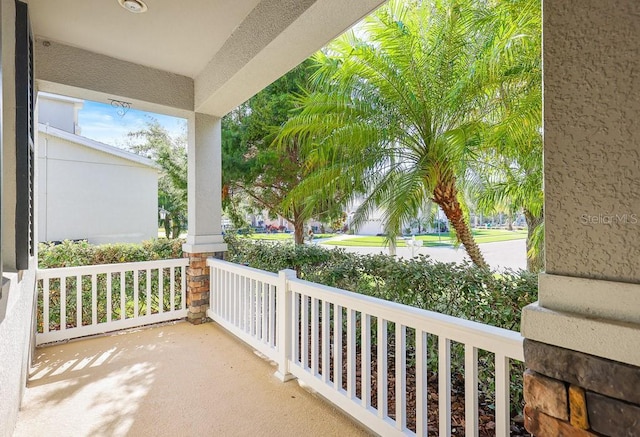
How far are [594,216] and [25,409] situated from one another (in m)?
3.54

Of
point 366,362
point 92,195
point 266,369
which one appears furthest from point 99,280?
point 92,195

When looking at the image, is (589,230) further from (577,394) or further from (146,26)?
(146,26)

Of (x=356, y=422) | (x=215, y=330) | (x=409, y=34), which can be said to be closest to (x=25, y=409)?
(x=215, y=330)

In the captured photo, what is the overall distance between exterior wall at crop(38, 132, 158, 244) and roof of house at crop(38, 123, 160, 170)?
0.11 m

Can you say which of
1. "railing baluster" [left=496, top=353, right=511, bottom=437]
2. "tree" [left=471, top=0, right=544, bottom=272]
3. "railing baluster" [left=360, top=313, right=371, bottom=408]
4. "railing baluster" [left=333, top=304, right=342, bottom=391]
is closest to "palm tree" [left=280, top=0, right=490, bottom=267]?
"tree" [left=471, top=0, right=544, bottom=272]

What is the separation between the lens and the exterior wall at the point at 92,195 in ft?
25.3

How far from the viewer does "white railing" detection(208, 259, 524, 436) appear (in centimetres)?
163

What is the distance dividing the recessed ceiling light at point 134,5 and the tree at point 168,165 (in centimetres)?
442

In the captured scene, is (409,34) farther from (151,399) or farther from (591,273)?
(151,399)

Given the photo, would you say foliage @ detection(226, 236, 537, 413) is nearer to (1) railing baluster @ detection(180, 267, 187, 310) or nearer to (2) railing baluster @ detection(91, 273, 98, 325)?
(1) railing baluster @ detection(180, 267, 187, 310)

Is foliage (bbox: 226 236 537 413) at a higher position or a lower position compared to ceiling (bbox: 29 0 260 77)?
lower

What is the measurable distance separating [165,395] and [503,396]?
238 cm

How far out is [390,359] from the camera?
10.5ft

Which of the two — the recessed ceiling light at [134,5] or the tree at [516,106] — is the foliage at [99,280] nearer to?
the recessed ceiling light at [134,5]
